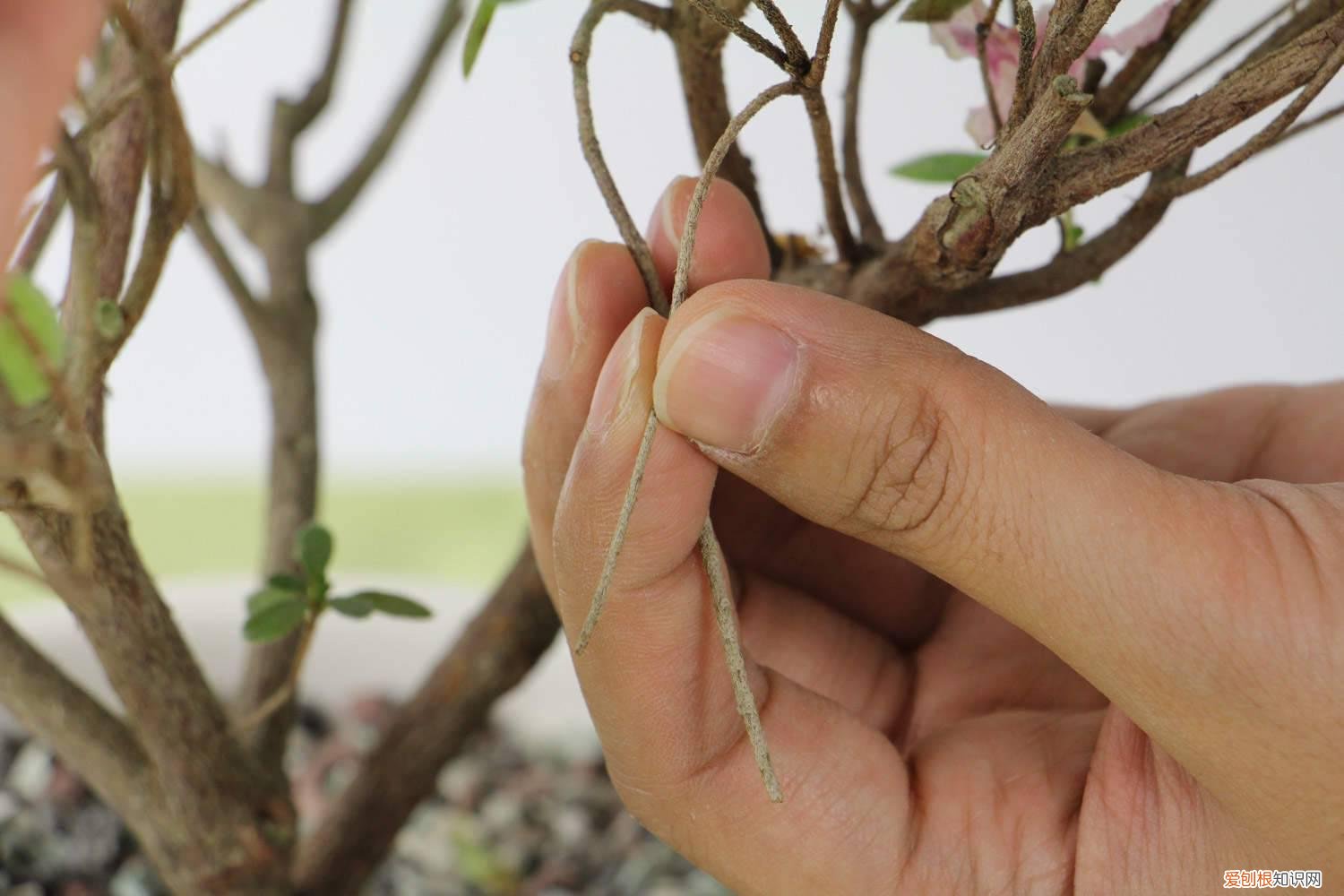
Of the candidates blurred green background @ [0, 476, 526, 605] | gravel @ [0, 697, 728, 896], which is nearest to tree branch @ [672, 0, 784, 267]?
gravel @ [0, 697, 728, 896]

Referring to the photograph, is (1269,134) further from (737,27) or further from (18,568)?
(18,568)

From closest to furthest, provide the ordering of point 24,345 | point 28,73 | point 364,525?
point 28,73 < point 24,345 < point 364,525

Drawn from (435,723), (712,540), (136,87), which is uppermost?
(136,87)

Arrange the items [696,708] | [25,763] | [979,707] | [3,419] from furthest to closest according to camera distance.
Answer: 1. [25,763]
2. [979,707]
3. [696,708]
4. [3,419]

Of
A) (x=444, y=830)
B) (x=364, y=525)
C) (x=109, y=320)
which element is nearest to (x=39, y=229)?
(x=109, y=320)

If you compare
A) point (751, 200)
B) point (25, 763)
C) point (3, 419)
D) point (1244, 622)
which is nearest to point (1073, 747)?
point (1244, 622)

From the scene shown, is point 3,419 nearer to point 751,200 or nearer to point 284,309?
point 751,200

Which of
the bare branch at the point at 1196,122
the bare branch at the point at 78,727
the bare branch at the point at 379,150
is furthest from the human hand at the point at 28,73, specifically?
the bare branch at the point at 379,150

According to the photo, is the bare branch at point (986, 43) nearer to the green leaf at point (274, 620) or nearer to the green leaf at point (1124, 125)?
the green leaf at point (1124, 125)
